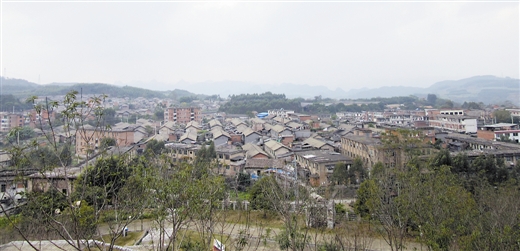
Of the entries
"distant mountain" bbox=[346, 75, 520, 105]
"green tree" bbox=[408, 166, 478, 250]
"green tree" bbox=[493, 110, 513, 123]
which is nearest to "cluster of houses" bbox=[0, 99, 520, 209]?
"green tree" bbox=[408, 166, 478, 250]

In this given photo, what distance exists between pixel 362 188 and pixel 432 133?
41.9 ft

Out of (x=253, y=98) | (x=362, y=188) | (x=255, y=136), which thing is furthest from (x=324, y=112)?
(x=362, y=188)

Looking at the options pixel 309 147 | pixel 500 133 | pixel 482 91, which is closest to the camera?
pixel 309 147

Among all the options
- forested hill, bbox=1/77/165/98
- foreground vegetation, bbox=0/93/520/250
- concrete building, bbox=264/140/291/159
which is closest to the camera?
foreground vegetation, bbox=0/93/520/250

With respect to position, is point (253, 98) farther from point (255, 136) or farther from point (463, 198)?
point (463, 198)

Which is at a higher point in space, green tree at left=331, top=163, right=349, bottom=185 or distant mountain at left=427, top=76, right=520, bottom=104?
distant mountain at left=427, top=76, right=520, bottom=104

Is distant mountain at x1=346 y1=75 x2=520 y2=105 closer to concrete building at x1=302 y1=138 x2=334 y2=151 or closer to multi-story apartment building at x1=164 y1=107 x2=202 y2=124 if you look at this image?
multi-story apartment building at x1=164 y1=107 x2=202 y2=124

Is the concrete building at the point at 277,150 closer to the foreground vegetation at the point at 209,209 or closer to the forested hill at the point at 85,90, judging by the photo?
the foreground vegetation at the point at 209,209

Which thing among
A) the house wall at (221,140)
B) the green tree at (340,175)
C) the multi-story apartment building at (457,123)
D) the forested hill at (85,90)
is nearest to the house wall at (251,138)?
the house wall at (221,140)

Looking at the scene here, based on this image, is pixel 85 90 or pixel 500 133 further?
pixel 85 90

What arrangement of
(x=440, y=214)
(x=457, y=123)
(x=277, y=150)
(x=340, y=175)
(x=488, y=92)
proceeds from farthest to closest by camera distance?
(x=488, y=92) < (x=457, y=123) < (x=277, y=150) < (x=340, y=175) < (x=440, y=214)

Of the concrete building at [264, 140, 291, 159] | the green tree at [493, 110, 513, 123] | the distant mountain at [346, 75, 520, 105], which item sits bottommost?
the concrete building at [264, 140, 291, 159]

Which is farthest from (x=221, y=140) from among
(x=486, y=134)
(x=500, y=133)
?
(x=500, y=133)

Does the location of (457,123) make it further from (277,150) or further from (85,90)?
(85,90)
